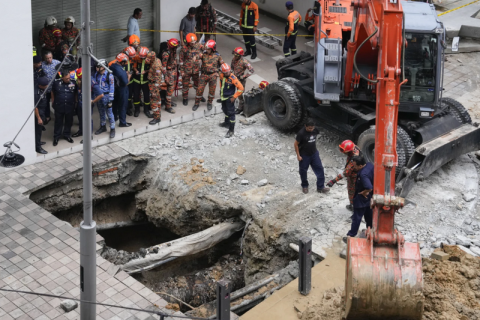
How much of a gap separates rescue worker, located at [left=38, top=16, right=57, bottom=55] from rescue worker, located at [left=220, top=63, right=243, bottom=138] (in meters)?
3.99

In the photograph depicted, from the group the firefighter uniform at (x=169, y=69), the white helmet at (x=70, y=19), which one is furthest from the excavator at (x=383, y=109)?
the white helmet at (x=70, y=19)

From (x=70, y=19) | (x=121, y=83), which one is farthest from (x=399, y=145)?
(x=70, y=19)

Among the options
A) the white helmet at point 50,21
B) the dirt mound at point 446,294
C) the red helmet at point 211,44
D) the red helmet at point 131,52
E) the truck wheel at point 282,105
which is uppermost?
the white helmet at point 50,21

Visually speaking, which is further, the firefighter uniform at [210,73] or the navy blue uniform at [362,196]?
the firefighter uniform at [210,73]

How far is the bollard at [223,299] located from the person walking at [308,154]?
12.7 ft

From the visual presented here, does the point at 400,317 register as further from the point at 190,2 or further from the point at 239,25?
the point at 239,25

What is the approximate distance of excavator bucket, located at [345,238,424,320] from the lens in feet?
25.4

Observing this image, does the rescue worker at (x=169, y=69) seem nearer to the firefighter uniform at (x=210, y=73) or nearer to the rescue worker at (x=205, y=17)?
the firefighter uniform at (x=210, y=73)

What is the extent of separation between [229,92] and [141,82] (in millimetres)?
1907

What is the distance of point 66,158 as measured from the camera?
13.6 m

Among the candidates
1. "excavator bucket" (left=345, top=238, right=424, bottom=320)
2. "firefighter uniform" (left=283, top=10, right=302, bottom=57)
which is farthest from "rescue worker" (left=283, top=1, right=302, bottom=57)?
"excavator bucket" (left=345, top=238, right=424, bottom=320)

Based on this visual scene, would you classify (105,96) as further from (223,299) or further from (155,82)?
(223,299)

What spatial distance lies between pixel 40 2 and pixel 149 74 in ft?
10.5

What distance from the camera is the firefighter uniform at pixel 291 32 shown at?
17844 millimetres
